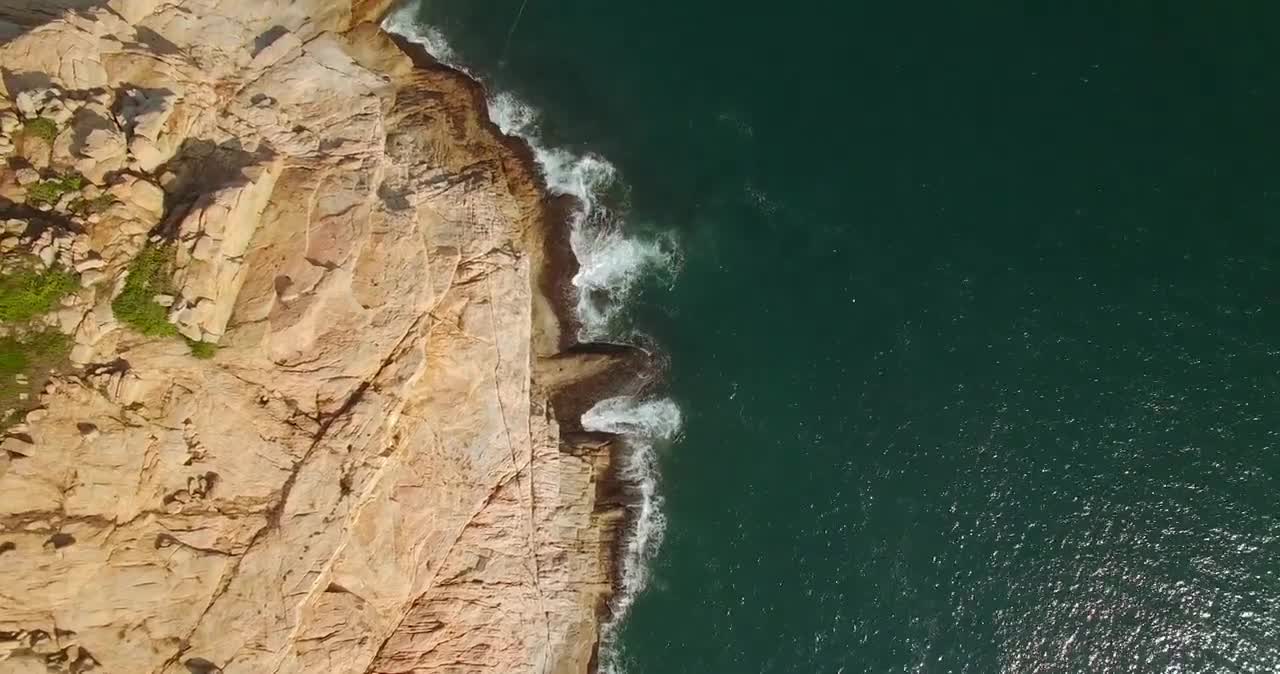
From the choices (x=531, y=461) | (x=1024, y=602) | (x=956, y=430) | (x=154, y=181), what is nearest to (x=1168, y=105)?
(x=956, y=430)

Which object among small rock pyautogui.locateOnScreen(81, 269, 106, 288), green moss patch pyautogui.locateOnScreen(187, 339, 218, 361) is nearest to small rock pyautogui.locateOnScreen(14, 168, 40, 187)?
small rock pyautogui.locateOnScreen(81, 269, 106, 288)

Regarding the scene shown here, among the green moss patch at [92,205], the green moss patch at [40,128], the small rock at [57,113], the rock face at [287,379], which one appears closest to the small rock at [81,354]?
the rock face at [287,379]

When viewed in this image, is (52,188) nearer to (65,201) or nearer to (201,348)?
(65,201)

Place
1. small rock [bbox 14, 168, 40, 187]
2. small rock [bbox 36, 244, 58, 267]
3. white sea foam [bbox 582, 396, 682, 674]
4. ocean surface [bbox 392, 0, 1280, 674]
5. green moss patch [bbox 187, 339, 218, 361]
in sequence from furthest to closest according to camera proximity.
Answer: white sea foam [bbox 582, 396, 682, 674] → ocean surface [bbox 392, 0, 1280, 674] → green moss patch [bbox 187, 339, 218, 361] → small rock [bbox 14, 168, 40, 187] → small rock [bbox 36, 244, 58, 267]

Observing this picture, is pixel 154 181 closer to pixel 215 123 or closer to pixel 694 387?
pixel 215 123

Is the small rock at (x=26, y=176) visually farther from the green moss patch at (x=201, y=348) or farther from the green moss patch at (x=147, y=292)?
the green moss patch at (x=201, y=348)

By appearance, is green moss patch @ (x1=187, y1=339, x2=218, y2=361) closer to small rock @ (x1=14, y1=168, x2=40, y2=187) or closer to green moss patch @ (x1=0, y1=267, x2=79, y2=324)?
green moss patch @ (x1=0, y1=267, x2=79, y2=324)
